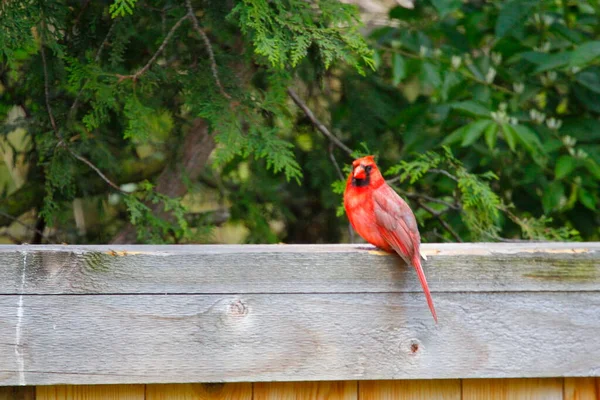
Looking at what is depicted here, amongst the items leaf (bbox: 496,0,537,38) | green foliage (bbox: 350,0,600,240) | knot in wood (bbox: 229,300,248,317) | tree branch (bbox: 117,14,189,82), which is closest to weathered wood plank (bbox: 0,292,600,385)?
knot in wood (bbox: 229,300,248,317)

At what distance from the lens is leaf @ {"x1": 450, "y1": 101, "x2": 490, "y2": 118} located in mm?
3760

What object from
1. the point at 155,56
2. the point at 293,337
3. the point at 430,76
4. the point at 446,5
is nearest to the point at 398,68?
the point at 430,76

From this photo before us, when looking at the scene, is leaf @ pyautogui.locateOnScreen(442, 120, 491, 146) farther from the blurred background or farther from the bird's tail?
the bird's tail

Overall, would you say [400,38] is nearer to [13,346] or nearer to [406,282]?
[406,282]

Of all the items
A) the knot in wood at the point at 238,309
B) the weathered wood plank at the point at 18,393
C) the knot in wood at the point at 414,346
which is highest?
the knot in wood at the point at 238,309

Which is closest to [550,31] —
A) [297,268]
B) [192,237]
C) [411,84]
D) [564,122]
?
[564,122]

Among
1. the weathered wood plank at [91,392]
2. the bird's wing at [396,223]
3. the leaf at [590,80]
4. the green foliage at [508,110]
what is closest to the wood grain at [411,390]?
the bird's wing at [396,223]

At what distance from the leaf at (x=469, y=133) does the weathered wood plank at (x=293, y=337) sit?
1.78 meters

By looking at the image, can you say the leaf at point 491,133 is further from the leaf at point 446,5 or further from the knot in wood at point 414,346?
the knot in wood at point 414,346

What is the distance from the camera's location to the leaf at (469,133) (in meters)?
3.66

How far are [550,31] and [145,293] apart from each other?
3.11m

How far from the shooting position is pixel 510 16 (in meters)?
3.99

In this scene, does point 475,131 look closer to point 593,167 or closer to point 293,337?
point 593,167

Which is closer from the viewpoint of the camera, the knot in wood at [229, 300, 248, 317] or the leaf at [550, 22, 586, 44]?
the knot in wood at [229, 300, 248, 317]
